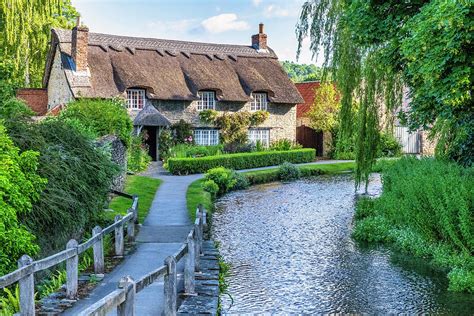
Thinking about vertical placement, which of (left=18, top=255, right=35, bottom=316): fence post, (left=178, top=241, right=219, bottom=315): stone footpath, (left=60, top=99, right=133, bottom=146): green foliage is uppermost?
(left=60, top=99, right=133, bottom=146): green foliage

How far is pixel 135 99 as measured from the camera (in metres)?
33.4

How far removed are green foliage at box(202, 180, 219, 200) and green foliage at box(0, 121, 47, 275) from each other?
1330 cm

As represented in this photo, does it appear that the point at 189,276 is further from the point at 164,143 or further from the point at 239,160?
the point at 164,143

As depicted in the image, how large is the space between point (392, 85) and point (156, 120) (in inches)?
686

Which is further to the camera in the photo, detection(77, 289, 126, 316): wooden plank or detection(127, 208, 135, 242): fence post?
detection(127, 208, 135, 242): fence post

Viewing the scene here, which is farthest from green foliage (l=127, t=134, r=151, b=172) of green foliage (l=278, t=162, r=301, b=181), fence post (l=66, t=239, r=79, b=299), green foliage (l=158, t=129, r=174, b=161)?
fence post (l=66, t=239, r=79, b=299)

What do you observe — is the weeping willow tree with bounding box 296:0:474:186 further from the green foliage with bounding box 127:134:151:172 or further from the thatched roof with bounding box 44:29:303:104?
the thatched roof with bounding box 44:29:303:104

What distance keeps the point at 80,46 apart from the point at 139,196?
15.8 meters

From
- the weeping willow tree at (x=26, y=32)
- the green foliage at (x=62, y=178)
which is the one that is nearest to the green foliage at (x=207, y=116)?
the weeping willow tree at (x=26, y=32)

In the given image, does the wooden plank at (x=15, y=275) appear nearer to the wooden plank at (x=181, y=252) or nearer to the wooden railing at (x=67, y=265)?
the wooden railing at (x=67, y=265)

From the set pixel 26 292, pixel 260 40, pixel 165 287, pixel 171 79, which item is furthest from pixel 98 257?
pixel 260 40

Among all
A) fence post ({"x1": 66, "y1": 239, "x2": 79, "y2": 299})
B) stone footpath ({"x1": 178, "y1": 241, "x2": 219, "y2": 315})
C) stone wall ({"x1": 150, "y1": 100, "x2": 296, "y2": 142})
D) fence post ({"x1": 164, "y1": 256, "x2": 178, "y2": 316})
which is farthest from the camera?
stone wall ({"x1": 150, "y1": 100, "x2": 296, "y2": 142})

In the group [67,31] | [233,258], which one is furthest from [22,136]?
[67,31]

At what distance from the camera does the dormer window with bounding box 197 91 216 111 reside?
3597 cm
